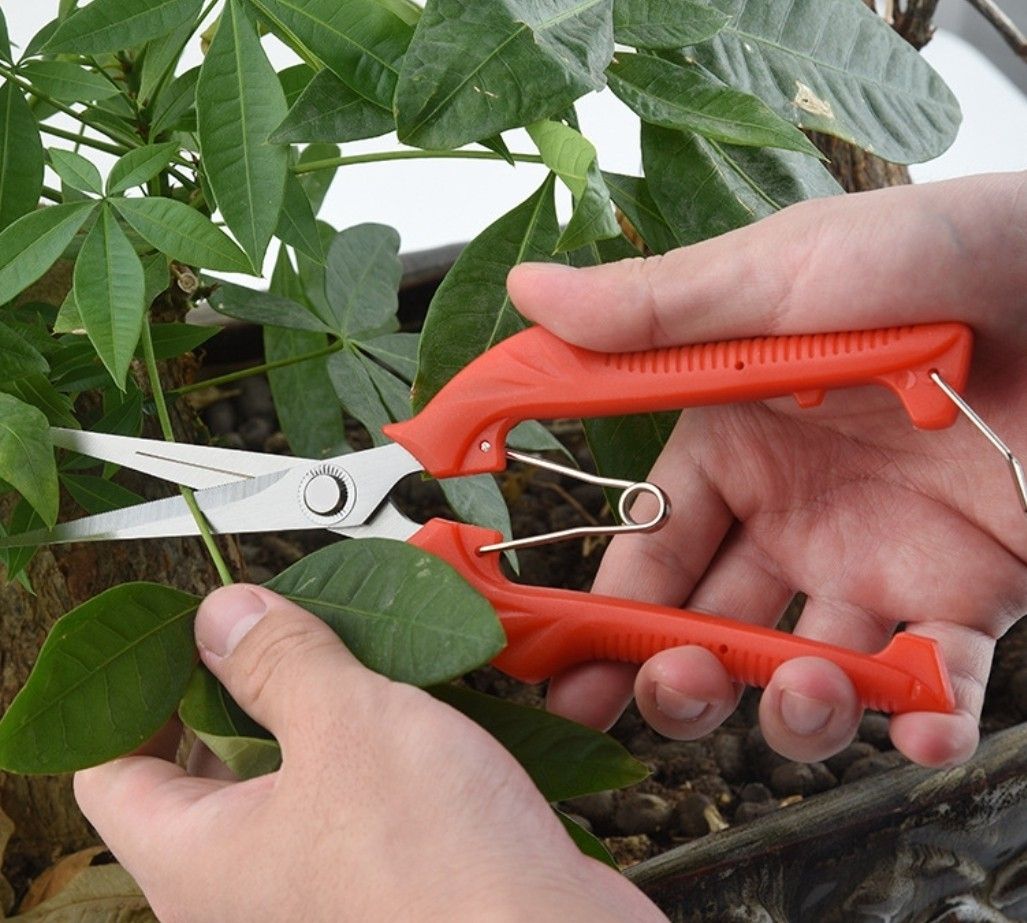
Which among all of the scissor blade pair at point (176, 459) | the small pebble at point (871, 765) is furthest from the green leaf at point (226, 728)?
the small pebble at point (871, 765)

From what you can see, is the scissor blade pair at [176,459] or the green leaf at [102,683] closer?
the green leaf at [102,683]

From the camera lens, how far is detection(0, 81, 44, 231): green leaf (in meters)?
0.63

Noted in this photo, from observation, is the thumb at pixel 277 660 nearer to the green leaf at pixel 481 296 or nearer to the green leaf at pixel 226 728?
the green leaf at pixel 226 728

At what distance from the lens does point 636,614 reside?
597 millimetres

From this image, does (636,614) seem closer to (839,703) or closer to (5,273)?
(839,703)

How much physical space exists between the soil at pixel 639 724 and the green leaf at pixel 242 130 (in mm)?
478

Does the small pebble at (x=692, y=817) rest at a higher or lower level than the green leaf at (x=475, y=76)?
lower

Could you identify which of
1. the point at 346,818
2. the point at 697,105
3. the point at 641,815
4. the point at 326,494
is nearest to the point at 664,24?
the point at 697,105

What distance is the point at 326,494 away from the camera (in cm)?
62

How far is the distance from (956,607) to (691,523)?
15cm

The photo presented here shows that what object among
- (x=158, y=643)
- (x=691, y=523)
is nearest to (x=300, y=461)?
(x=158, y=643)

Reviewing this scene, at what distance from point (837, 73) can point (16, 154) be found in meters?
0.39

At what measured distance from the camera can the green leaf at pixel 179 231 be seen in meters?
0.58

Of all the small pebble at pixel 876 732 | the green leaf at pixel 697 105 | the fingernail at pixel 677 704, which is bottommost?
the small pebble at pixel 876 732
